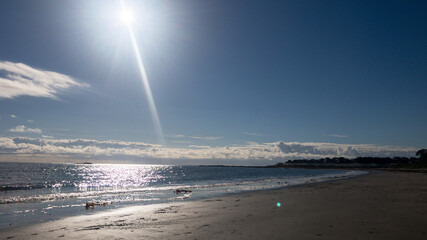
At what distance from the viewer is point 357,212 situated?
49.9 ft

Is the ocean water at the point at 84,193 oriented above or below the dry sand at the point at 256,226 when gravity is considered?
below

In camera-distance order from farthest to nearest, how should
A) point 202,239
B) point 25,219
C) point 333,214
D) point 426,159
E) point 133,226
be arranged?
point 426,159, point 25,219, point 333,214, point 133,226, point 202,239

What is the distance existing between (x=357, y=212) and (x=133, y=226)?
42.0 feet

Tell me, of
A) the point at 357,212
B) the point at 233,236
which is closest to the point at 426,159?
the point at 357,212

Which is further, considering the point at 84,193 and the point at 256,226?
the point at 84,193

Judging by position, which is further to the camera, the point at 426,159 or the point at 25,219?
the point at 426,159

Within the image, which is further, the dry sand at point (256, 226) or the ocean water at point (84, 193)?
the ocean water at point (84, 193)

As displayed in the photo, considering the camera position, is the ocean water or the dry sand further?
the ocean water

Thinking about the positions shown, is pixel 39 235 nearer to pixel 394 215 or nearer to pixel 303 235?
pixel 303 235

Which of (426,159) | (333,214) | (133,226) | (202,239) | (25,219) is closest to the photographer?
(202,239)

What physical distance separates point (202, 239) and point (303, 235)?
410cm

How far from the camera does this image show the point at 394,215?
45.6 ft

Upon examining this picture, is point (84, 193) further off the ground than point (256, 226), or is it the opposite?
point (256, 226)

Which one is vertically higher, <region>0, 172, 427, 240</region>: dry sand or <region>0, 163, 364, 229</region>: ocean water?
<region>0, 172, 427, 240</region>: dry sand
